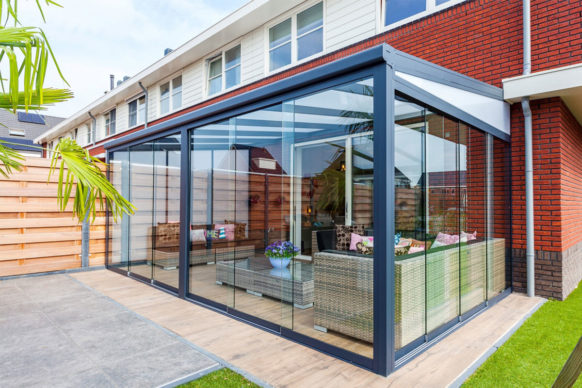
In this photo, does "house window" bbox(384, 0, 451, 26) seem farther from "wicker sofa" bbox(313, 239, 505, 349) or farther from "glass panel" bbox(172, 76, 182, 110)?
"glass panel" bbox(172, 76, 182, 110)

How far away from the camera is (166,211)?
Answer: 5.38 meters

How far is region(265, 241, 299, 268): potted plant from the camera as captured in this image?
391 cm

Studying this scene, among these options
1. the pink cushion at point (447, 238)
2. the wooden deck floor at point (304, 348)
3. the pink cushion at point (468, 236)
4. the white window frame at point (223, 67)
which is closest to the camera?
the wooden deck floor at point (304, 348)

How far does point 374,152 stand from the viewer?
2744 millimetres

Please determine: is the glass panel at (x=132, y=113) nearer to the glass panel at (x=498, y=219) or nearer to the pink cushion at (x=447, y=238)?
the glass panel at (x=498, y=219)

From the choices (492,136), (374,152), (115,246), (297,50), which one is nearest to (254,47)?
(297,50)

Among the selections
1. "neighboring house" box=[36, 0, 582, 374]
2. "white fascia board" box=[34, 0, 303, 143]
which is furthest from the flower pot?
"white fascia board" box=[34, 0, 303, 143]

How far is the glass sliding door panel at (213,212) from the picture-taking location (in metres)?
4.26

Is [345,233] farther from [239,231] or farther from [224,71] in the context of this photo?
[224,71]

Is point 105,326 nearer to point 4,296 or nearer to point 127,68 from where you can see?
point 4,296

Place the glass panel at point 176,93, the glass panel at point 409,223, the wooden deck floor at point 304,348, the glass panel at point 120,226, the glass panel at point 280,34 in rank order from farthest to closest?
the glass panel at point 176,93 < the glass panel at point 280,34 < the glass panel at point 120,226 < the glass panel at point 409,223 < the wooden deck floor at point 304,348

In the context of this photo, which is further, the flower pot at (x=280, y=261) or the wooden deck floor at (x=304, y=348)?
the flower pot at (x=280, y=261)

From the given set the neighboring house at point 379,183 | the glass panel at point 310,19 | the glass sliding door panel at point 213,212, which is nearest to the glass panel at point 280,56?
the glass panel at point 310,19

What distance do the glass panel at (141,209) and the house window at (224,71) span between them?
13.2 feet
